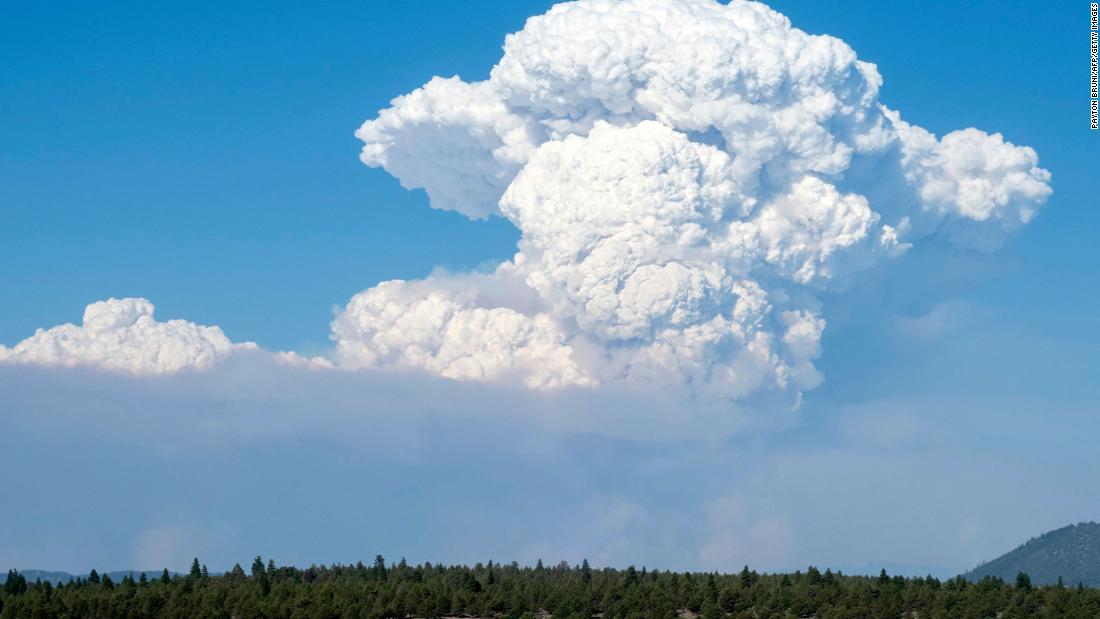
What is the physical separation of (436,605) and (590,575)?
33.2 meters

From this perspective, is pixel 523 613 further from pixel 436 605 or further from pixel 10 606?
pixel 10 606

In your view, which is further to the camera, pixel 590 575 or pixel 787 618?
pixel 590 575

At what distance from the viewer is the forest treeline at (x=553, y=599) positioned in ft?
387

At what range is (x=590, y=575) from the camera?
15088 centimetres

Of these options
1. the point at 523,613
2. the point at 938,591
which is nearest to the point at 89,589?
the point at 523,613

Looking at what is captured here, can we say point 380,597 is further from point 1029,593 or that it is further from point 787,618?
point 1029,593

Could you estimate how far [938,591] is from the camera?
12656 cm

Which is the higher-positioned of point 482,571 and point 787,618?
point 482,571

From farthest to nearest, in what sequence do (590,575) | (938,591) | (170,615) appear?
(590,575)
(938,591)
(170,615)

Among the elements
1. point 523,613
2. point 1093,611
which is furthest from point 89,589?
point 1093,611

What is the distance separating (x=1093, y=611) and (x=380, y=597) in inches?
2113

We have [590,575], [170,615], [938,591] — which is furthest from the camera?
[590,575]

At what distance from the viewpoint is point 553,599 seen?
125 metres

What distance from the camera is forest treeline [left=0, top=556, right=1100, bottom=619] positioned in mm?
118062
